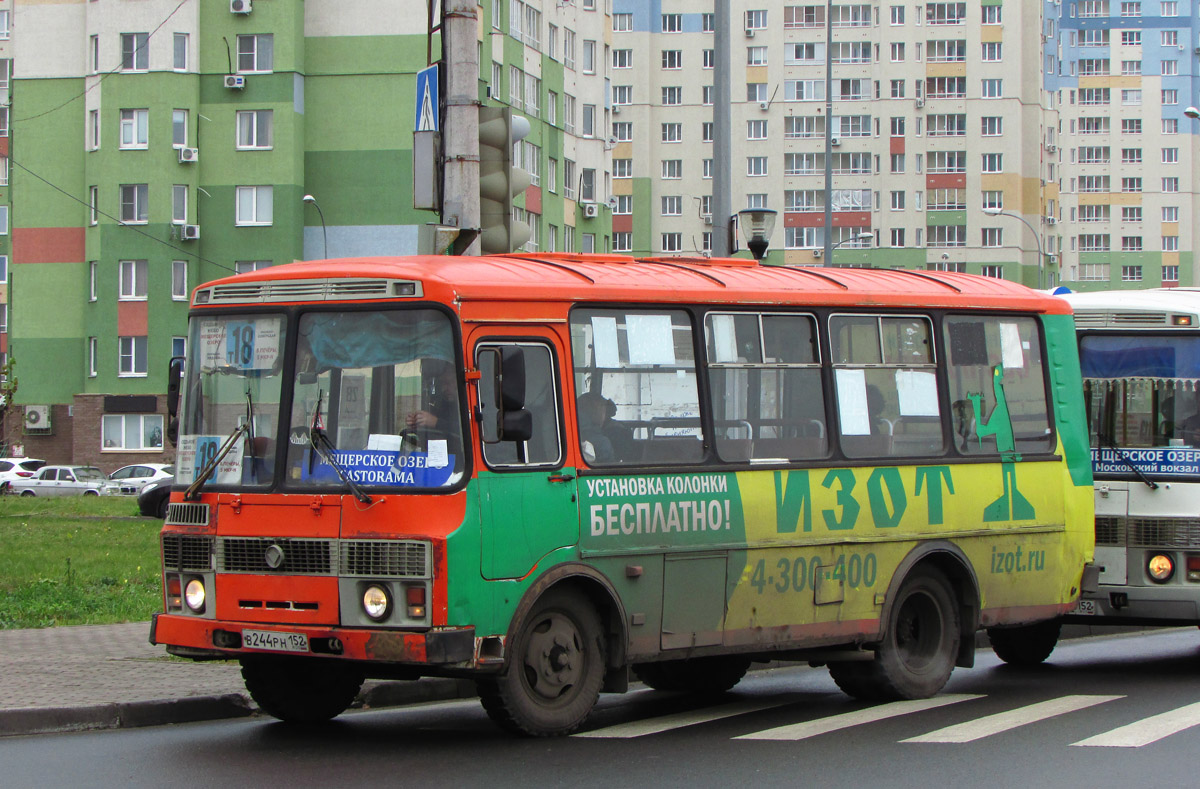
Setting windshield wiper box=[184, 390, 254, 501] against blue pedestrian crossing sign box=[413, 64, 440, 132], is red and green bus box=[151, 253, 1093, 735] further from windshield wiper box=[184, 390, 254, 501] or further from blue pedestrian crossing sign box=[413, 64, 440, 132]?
blue pedestrian crossing sign box=[413, 64, 440, 132]

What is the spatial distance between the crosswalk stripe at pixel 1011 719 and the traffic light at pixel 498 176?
465 centimetres

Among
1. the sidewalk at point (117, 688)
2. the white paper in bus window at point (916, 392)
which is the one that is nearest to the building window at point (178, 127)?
the sidewalk at point (117, 688)

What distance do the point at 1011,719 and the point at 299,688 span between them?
14.6ft

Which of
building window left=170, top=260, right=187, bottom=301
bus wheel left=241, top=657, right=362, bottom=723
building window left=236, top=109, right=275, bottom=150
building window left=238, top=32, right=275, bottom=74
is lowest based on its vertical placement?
bus wheel left=241, top=657, right=362, bottom=723

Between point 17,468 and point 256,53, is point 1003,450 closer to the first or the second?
point 256,53

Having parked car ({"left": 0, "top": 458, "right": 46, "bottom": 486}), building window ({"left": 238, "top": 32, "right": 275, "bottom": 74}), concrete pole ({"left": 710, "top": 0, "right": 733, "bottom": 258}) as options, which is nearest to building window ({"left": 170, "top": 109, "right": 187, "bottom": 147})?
building window ({"left": 238, "top": 32, "right": 275, "bottom": 74})

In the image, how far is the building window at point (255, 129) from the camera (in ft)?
189

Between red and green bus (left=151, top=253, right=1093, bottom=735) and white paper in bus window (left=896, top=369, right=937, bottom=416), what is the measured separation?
3 cm

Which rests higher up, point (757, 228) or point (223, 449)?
point (757, 228)

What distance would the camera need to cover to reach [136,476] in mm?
55375

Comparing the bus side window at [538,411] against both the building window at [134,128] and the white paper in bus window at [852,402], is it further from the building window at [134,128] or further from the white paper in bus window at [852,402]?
the building window at [134,128]

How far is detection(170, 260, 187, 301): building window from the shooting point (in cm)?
5881

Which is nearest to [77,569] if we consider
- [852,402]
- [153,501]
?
[852,402]

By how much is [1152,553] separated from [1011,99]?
89.2 m
